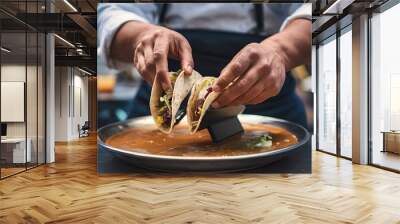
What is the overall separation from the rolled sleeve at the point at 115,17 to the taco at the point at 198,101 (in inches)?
45.4

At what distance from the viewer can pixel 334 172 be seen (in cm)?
634

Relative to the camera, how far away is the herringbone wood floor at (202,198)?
367 cm

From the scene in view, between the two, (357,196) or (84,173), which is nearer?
(357,196)

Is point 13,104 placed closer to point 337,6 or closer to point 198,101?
point 198,101

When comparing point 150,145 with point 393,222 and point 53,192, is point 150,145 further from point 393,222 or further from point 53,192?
point 393,222

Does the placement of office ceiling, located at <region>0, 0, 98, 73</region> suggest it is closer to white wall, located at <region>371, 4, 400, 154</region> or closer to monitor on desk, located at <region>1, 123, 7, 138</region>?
monitor on desk, located at <region>1, 123, 7, 138</region>

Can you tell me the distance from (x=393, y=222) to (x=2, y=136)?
544 cm

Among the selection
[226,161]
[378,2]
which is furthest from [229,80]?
[378,2]

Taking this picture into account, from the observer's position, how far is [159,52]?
5.42m

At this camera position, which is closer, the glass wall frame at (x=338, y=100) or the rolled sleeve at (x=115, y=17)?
the rolled sleeve at (x=115, y=17)

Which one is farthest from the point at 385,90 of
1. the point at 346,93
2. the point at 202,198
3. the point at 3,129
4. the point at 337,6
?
the point at 3,129

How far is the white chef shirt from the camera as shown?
5.55m

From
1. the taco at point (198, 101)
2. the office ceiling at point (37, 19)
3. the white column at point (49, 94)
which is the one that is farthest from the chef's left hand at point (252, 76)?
the white column at point (49, 94)

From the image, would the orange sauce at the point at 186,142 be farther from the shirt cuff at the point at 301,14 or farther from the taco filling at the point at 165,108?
the shirt cuff at the point at 301,14
